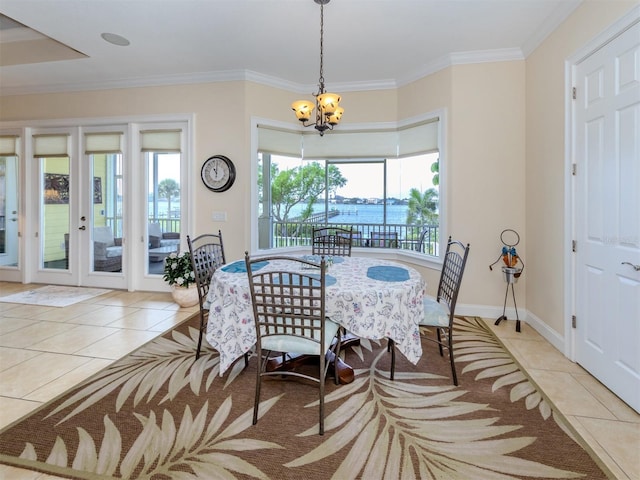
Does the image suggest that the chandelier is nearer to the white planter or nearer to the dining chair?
the dining chair

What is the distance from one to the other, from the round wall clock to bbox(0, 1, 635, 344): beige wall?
0.10m

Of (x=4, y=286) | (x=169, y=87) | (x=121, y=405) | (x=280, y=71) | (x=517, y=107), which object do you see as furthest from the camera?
(x=4, y=286)

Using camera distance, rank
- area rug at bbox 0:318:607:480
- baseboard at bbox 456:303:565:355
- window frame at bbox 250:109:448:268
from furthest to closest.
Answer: window frame at bbox 250:109:448:268
baseboard at bbox 456:303:565:355
area rug at bbox 0:318:607:480

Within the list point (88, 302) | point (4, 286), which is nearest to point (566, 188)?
point (88, 302)

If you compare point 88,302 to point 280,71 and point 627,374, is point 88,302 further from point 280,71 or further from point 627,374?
point 627,374

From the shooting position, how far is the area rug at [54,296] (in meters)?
4.42

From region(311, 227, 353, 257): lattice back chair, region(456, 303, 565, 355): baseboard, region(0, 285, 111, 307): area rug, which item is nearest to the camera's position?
region(456, 303, 565, 355): baseboard

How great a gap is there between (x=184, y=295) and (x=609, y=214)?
429cm

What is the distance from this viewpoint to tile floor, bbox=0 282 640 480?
1.94 m

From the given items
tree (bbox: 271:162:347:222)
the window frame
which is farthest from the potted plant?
tree (bbox: 271:162:347:222)

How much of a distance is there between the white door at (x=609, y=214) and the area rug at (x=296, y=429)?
23.6 inches

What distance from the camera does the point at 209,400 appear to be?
2.29 metres

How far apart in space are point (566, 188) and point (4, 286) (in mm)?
7355

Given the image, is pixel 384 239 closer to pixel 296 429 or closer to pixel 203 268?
pixel 203 268
